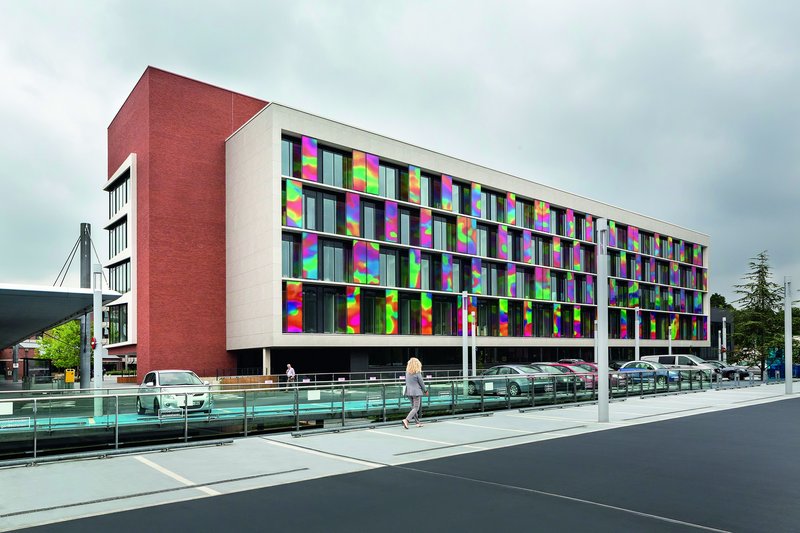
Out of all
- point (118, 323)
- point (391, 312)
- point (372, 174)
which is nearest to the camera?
point (372, 174)

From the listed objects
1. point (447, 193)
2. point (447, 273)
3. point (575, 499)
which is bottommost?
point (575, 499)

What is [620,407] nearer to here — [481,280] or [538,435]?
[538,435]

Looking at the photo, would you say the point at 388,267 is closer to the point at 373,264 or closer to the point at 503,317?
the point at 373,264

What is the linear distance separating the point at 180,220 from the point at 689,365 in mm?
33198

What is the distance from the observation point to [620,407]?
22.6 m

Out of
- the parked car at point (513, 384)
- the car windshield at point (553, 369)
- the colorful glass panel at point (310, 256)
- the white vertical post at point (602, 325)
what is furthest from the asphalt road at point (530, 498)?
the colorful glass panel at point (310, 256)

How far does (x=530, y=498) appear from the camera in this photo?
28.0 feet

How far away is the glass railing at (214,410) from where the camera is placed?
12.8 m

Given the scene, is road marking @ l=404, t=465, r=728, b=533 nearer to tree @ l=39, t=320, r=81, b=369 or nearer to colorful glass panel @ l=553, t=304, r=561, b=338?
colorful glass panel @ l=553, t=304, r=561, b=338

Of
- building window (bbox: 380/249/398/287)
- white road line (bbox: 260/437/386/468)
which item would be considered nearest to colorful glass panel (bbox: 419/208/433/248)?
building window (bbox: 380/249/398/287)

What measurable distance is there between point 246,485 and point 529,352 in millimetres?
49551

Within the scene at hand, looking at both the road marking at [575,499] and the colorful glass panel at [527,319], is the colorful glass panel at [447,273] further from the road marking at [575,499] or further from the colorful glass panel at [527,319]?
the road marking at [575,499]

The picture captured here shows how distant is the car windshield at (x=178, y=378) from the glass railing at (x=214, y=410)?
5.73 m

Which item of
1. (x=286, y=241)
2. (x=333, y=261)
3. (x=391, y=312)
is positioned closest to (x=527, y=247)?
(x=391, y=312)
